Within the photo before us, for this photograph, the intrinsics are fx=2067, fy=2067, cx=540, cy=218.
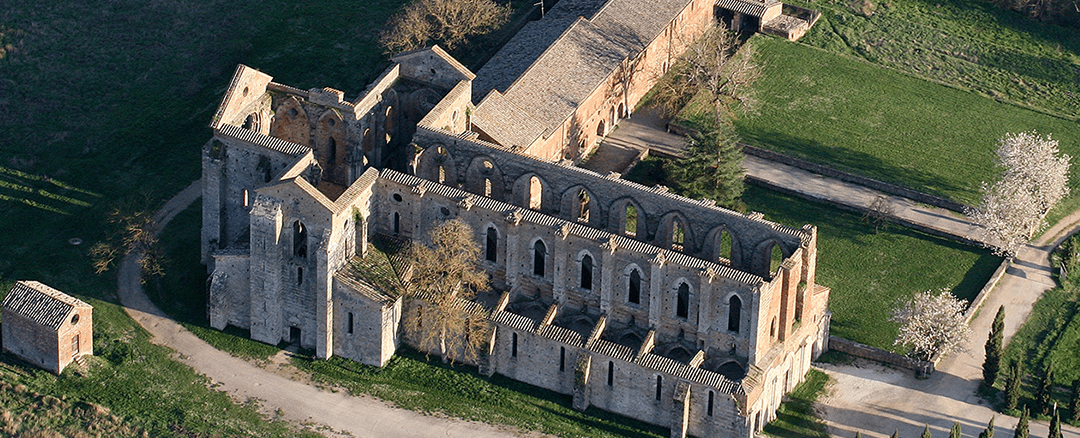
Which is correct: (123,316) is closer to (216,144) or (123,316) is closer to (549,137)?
(216,144)

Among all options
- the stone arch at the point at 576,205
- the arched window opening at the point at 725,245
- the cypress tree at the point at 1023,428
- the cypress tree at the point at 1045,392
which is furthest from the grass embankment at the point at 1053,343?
the stone arch at the point at 576,205

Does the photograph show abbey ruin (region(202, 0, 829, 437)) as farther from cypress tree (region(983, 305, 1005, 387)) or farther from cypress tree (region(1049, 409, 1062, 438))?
cypress tree (region(1049, 409, 1062, 438))

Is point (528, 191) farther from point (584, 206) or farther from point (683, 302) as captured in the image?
point (683, 302)

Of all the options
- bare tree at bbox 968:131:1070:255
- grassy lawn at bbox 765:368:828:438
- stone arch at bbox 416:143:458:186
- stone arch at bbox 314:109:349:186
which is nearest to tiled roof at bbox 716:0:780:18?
bare tree at bbox 968:131:1070:255

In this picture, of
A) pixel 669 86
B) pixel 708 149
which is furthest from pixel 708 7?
pixel 708 149

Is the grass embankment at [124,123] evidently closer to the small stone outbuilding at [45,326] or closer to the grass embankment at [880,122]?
the small stone outbuilding at [45,326]

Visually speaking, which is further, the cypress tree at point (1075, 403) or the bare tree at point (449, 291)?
the bare tree at point (449, 291)

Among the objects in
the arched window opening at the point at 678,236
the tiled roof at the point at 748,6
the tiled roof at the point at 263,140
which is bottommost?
the arched window opening at the point at 678,236
